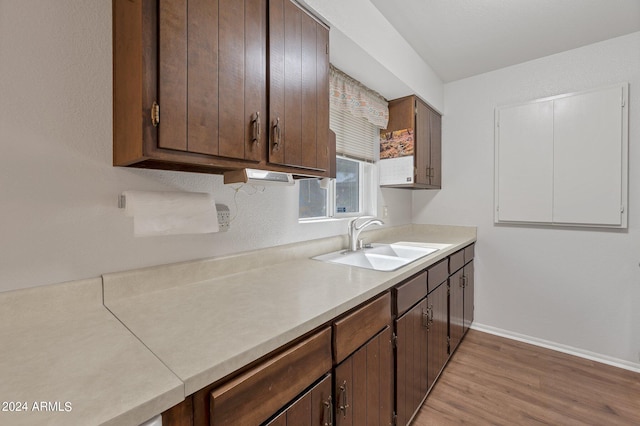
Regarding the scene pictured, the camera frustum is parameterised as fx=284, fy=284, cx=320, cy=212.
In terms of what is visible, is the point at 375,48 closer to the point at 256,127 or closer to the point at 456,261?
the point at 256,127

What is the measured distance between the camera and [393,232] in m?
2.72

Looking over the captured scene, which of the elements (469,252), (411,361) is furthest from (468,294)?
(411,361)

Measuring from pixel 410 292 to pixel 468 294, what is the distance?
145cm

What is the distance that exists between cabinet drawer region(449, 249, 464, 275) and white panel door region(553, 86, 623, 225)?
816 mm

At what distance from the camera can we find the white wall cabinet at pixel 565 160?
2086 mm

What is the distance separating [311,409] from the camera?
0.86 meters

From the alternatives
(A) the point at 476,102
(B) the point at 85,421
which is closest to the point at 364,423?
(B) the point at 85,421

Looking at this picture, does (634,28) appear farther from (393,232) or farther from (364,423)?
(364,423)

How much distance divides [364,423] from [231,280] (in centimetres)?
78

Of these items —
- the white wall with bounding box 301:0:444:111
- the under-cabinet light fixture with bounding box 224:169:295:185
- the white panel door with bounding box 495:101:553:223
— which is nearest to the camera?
the under-cabinet light fixture with bounding box 224:169:295:185

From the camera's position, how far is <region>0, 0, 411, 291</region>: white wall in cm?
80

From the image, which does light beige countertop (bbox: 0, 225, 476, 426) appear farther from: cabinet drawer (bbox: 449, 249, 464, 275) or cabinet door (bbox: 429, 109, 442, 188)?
cabinet door (bbox: 429, 109, 442, 188)

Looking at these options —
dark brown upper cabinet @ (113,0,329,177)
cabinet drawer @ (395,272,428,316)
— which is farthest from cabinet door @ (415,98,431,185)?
dark brown upper cabinet @ (113,0,329,177)

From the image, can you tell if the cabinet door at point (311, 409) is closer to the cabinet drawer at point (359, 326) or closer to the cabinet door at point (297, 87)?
the cabinet drawer at point (359, 326)
